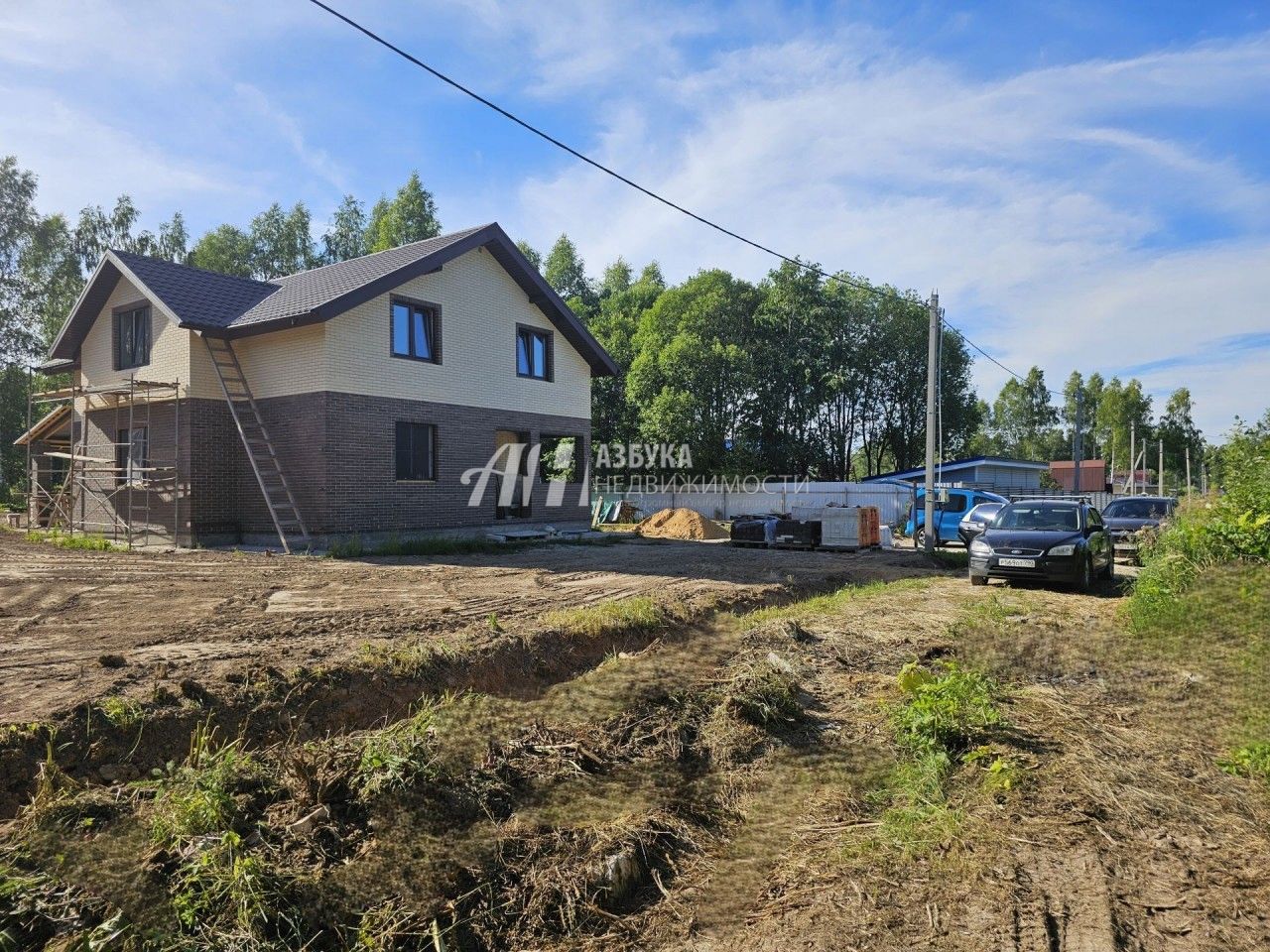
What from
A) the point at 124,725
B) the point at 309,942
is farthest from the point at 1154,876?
the point at 124,725

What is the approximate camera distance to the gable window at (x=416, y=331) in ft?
57.6

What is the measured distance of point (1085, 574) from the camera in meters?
12.1

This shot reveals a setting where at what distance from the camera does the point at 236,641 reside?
7188 millimetres

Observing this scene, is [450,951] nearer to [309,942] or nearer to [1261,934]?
[309,942]

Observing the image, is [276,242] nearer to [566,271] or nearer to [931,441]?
[566,271]

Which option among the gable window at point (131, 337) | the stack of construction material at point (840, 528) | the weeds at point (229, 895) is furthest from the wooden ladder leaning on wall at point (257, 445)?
the weeds at point (229, 895)

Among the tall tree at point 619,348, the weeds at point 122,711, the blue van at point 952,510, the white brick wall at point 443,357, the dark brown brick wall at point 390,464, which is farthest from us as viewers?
the tall tree at point 619,348

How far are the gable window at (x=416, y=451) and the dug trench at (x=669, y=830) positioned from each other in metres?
11.6

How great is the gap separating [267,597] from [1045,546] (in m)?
11.0

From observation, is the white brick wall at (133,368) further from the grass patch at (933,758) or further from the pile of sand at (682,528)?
the grass patch at (933,758)

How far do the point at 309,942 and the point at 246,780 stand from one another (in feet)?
3.74

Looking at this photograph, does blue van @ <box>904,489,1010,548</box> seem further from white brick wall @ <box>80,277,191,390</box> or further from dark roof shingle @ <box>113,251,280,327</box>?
white brick wall @ <box>80,277,191,390</box>

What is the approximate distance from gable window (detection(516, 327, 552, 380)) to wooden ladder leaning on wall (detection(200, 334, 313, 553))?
6431 mm

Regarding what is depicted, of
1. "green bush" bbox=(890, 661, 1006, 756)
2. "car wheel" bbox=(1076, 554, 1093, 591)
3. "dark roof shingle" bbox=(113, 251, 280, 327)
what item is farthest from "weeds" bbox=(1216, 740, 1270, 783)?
"dark roof shingle" bbox=(113, 251, 280, 327)
